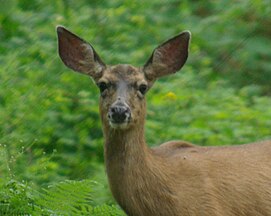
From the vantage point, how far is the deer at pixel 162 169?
899cm

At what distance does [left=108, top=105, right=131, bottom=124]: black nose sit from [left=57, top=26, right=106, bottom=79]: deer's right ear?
0.68 metres

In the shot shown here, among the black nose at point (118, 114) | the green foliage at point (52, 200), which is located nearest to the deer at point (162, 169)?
the black nose at point (118, 114)

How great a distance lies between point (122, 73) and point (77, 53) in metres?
0.55

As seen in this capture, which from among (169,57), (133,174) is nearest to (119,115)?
(133,174)

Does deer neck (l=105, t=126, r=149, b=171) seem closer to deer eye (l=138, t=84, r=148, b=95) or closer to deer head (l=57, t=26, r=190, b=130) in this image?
deer head (l=57, t=26, r=190, b=130)

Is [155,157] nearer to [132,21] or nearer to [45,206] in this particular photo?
[45,206]

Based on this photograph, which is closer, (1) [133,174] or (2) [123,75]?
(1) [133,174]

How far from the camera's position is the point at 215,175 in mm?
9195

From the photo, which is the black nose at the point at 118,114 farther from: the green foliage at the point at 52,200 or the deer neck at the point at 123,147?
the green foliage at the point at 52,200

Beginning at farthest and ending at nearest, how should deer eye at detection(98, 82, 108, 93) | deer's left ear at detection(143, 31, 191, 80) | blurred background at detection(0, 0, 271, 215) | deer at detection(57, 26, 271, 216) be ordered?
1. blurred background at detection(0, 0, 271, 215)
2. deer's left ear at detection(143, 31, 191, 80)
3. deer eye at detection(98, 82, 108, 93)
4. deer at detection(57, 26, 271, 216)

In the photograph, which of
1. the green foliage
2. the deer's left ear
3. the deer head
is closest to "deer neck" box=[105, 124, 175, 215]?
the deer head

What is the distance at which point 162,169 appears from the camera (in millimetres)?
9141

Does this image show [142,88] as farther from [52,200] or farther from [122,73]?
[52,200]

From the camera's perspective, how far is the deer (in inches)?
354
